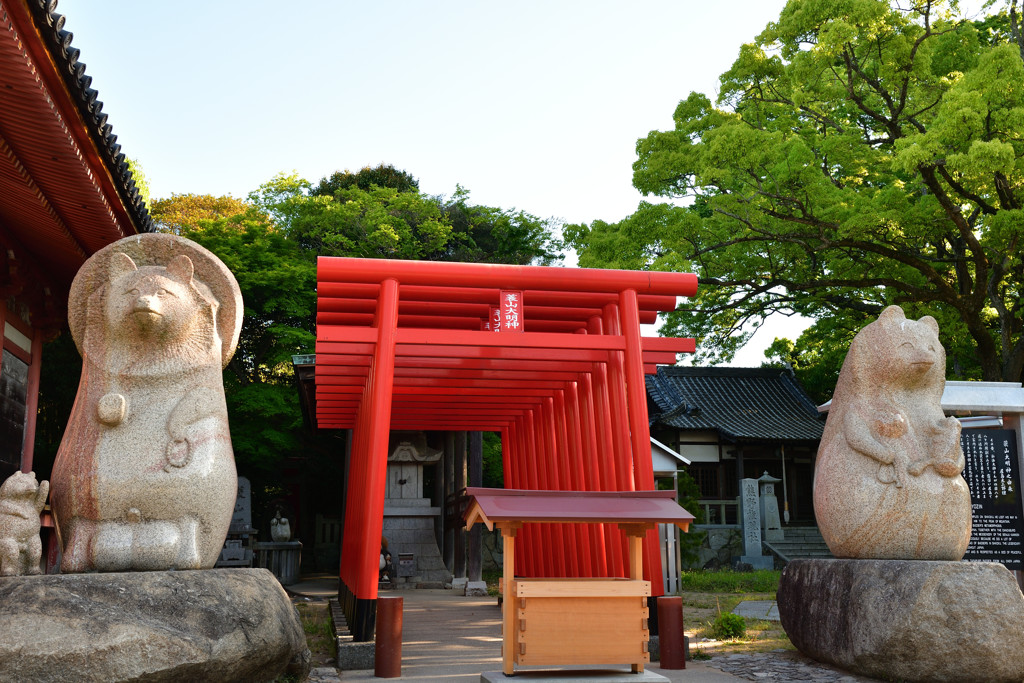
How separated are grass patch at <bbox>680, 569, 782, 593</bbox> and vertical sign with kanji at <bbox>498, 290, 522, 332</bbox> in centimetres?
874

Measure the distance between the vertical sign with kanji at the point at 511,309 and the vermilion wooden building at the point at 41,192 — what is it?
345cm

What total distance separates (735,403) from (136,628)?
834 inches

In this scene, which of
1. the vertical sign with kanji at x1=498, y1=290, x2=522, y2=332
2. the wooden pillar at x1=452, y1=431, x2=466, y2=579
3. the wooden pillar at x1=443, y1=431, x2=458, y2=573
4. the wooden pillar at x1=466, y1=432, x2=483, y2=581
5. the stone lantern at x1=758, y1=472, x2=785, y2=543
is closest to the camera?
the vertical sign with kanji at x1=498, y1=290, x2=522, y2=332

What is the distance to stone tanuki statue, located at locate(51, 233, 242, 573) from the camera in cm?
515

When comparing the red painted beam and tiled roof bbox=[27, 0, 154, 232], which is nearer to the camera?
tiled roof bbox=[27, 0, 154, 232]

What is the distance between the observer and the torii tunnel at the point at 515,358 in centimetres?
716

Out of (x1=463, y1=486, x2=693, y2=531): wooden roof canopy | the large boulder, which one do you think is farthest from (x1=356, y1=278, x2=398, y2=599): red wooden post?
the large boulder


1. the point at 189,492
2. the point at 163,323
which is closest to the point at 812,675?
the point at 189,492

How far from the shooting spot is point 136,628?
4.57 m

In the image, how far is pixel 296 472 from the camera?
67.6 ft

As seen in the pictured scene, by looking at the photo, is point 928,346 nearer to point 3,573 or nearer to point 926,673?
point 926,673

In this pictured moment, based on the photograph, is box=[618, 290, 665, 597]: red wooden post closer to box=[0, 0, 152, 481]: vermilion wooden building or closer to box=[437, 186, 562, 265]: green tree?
box=[0, 0, 152, 481]: vermilion wooden building

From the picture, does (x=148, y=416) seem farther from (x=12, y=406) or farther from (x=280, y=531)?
(x=280, y=531)

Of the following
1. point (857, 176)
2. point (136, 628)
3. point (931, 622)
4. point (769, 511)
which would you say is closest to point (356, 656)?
point (136, 628)
